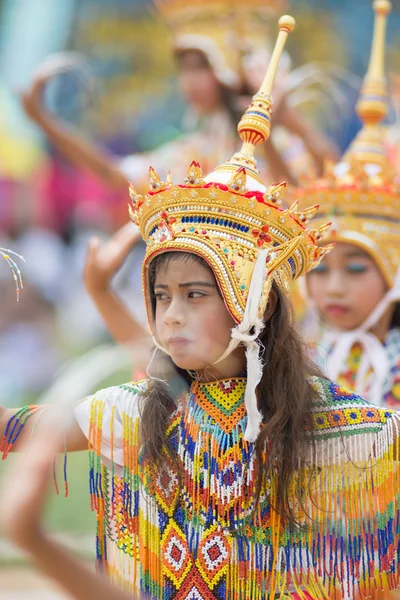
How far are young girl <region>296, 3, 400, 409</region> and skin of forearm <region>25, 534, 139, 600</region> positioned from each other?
2.85 meters

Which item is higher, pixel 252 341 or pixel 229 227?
pixel 229 227

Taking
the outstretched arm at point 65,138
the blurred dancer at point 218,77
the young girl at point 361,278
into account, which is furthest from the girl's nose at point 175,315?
the blurred dancer at point 218,77

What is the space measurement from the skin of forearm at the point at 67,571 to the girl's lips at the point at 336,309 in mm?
2964

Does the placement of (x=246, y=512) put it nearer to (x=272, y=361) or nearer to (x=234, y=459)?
(x=234, y=459)

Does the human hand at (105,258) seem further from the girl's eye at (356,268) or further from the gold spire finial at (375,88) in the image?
the gold spire finial at (375,88)

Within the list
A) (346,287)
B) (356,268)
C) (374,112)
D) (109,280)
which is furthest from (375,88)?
(109,280)

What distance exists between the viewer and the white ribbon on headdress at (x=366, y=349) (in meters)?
4.75

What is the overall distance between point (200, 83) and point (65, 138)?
124 cm

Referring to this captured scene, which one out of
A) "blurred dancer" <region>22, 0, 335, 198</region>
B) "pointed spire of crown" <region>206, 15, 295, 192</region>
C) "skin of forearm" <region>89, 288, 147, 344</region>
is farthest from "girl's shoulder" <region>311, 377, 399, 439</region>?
"blurred dancer" <region>22, 0, 335, 198</region>

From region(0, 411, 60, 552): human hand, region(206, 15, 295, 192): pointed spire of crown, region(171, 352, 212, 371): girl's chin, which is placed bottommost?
region(0, 411, 60, 552): human hand

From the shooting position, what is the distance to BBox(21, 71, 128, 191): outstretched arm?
5922 mm

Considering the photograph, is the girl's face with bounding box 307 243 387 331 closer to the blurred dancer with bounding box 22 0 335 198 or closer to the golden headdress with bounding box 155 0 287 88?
the blurred dancer with bounding box 22 0 335 198

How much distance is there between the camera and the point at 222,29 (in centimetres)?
723

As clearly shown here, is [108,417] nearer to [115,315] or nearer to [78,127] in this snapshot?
[115,315]
